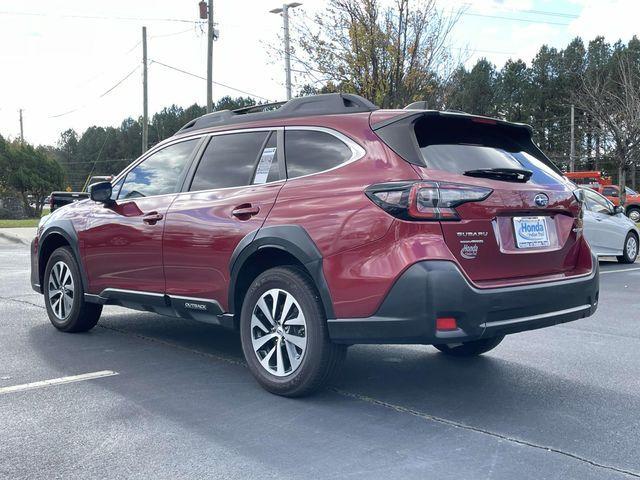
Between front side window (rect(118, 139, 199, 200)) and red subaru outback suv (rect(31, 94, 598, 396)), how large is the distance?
0.03 meters

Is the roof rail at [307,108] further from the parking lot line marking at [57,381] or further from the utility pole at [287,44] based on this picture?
the utility pole at [287,44]

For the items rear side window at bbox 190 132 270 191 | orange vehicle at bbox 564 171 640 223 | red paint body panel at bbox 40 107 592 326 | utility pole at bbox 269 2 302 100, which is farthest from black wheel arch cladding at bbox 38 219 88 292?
orange vehicle at bbox 564 171 640 223

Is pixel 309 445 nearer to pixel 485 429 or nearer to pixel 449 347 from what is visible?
pixel 485 429

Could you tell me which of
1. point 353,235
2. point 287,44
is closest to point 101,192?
point 353,235

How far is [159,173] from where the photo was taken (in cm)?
554

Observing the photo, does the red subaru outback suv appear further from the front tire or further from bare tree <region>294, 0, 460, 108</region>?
bare tree <region>294, 0, 460, 108</region>

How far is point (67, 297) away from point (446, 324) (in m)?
3.98

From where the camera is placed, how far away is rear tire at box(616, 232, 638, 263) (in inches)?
542

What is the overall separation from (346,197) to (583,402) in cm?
197

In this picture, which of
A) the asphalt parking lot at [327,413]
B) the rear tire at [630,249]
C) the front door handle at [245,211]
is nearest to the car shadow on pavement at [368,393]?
the asphalt parking lot at [327,413]

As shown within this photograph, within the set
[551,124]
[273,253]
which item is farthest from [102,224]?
[551,124]

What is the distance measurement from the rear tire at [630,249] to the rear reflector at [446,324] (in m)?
11.3

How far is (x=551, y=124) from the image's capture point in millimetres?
63500

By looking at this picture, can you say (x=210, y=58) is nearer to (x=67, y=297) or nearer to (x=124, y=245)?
(x=67, y=297)
